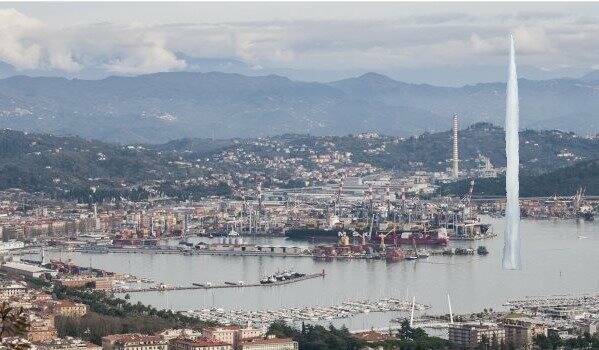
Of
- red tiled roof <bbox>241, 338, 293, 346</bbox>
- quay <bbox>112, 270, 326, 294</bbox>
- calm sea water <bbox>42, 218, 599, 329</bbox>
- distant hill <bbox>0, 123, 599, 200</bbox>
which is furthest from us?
distant hill <bbox>0, 123, 599, 200</bbox>

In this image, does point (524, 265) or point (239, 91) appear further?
point (239, 91)

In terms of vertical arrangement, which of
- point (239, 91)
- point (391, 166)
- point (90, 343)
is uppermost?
point (239, 91)

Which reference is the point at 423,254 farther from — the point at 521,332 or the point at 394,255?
the point at 521,332

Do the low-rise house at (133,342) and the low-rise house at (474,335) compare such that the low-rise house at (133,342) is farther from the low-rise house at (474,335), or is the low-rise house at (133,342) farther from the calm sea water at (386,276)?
the calm sea water at (386,276)

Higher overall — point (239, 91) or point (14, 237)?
point (239, 91)

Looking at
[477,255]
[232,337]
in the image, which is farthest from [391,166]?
[232,337]

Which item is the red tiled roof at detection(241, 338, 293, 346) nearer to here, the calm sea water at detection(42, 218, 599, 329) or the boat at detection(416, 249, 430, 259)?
the calm sea water at detection(42, 218, 599, 329)

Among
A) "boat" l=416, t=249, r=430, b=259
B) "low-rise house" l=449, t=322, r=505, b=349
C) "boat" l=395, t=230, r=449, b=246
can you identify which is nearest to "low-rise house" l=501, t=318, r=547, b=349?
"low-rise house" l=449, t=322, r=505, b=349

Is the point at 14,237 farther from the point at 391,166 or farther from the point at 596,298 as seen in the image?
the point at 391,166
